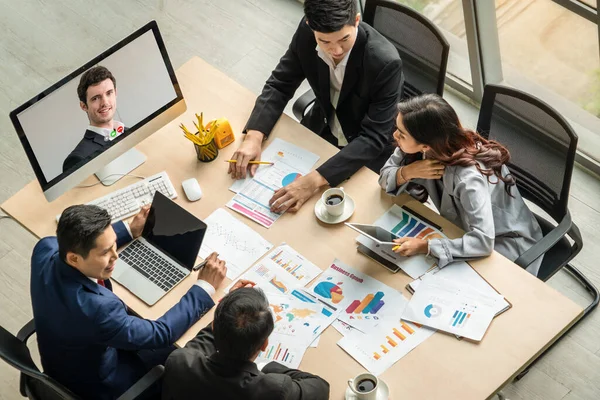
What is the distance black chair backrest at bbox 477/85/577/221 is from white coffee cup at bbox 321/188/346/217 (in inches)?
27.1

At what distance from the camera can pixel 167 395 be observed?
8.47 feet

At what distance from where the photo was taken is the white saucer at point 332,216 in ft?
10.1

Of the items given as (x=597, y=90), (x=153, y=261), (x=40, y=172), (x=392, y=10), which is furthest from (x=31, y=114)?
(x=597, y=90)

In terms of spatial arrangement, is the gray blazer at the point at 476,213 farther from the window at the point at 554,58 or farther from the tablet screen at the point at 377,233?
the window at the point at 554,58

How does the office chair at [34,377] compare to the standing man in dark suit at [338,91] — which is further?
the standing man in dark suit at [338,91]

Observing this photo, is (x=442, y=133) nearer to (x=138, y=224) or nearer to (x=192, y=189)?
(x=192, y=189)

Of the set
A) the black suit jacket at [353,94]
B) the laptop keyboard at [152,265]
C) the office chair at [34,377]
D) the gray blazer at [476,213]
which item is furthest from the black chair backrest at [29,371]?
the gray blazer at [476,213]

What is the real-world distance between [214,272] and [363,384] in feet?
2.33

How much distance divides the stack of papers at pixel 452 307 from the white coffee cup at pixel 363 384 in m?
0.31

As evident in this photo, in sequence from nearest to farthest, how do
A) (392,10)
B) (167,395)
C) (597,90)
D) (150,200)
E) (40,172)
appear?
1. (167,395)
2. (40,172)
3. (150,200)
4. (392,10)
5. (597,90)

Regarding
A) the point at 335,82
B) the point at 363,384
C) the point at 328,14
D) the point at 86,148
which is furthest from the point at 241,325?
the point at 335,82

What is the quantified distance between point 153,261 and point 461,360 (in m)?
1.20

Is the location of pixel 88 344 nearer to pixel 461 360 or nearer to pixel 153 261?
pixel 153 261

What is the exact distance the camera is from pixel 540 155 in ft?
10.4
